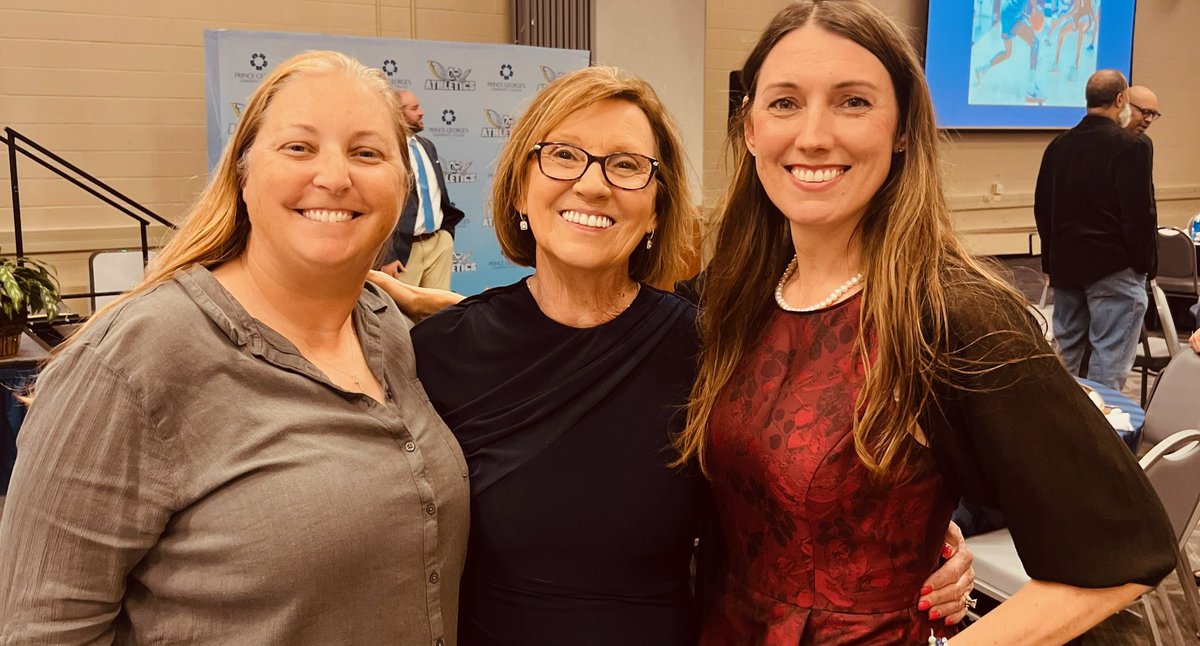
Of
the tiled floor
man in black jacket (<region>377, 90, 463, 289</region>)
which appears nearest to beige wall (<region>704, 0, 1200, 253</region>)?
man in black jacket (<region>377, 90, 463, 289</region>)

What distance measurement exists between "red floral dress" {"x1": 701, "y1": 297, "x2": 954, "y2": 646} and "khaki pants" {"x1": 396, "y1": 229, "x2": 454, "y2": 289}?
4.58 meters

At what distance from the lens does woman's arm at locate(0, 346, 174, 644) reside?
1.12m

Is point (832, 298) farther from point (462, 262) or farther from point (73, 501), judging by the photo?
point (462, 262)

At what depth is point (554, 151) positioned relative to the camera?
1567 mm

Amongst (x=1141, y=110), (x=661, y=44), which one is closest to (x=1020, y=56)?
(x=1141, y=110)

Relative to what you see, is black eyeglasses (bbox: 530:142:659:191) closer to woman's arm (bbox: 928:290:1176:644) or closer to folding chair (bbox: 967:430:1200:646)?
woman's arm (bbox: 928:290:1176:644)

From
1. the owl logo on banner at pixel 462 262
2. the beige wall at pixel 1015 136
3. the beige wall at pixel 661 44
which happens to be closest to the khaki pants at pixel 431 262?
the owl logo on banner at pixel 462 262

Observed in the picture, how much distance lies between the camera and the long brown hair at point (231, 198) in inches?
53.8

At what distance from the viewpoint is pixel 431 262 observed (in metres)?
5.93

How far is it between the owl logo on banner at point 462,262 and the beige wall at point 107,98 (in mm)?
1669

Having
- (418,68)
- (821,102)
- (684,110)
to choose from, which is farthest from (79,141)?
(821,102)

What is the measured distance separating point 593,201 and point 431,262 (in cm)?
452

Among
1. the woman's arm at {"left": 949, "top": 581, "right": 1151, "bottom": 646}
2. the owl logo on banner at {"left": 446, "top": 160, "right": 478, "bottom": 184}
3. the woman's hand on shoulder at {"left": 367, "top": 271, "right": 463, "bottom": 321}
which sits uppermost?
the owl logo on banner at {"left": 446, "top": 160, "right": 478, "bottom": 184}

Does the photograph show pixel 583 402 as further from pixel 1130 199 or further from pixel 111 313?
pixel 1130 199
